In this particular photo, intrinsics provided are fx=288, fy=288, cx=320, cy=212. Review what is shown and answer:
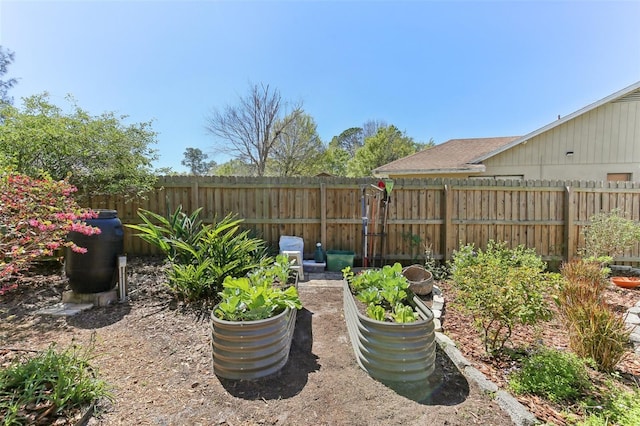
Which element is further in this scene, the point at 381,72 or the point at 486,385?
the point at 381,72

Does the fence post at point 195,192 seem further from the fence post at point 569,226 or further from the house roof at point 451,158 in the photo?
the fence post at point 569,226

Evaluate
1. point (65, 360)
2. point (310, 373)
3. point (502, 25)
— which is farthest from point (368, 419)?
point (502, 25)

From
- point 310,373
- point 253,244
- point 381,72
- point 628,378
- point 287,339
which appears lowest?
point 628,378

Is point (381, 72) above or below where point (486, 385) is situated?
above

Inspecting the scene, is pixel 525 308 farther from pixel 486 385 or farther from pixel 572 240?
pixel 572 240

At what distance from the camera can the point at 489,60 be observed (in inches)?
309

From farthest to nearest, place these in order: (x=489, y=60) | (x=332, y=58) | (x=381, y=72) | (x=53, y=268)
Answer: (x=381, y=72) → (x=332, y=58) → (x=489, y=60) → (x=53, y=268)

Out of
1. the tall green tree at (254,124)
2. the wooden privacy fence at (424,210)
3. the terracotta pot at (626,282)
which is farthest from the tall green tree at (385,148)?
the terracotta pot at (626,282)

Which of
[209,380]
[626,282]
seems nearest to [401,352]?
[209,380]

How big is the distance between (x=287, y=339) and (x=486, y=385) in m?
1.41

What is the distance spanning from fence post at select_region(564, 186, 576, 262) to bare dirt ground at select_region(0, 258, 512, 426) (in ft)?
15.6

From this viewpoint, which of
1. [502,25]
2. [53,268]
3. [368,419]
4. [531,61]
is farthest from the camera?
[531,61]

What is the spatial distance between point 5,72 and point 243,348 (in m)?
10.5

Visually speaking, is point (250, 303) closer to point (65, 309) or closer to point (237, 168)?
point (65, 309)
